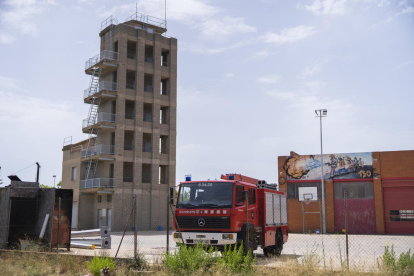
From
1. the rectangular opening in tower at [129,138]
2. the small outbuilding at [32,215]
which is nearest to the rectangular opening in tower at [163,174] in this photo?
the rectangular opening in tower at [129,138]

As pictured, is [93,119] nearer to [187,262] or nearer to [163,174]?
[163,174]

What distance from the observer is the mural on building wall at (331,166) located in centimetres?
3969

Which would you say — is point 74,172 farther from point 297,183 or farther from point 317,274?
point 317,274

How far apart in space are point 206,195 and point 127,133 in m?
36.6

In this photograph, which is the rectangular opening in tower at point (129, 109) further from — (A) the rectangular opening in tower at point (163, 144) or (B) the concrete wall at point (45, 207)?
(B) the concrete wall at point (45, 207)

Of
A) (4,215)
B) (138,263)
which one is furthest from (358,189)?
(138,263)

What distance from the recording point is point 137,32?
5109 centimetres

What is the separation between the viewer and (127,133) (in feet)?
167

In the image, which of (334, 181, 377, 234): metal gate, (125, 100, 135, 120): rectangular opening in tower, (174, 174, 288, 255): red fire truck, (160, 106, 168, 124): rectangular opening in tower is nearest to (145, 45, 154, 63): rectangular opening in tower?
(125, 100, 135, 120): rectangular opening in tower

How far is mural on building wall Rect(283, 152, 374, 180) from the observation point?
39688 millimetres

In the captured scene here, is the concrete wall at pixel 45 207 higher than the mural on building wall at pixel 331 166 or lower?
Answer: lower

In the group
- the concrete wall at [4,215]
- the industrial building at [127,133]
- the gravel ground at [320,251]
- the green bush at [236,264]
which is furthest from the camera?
the industrial building at [127,133]

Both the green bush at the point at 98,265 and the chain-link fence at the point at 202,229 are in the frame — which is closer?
the green bush at the point at 98,265

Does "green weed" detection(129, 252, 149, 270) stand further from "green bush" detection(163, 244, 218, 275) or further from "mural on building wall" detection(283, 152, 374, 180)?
"mural on building wall" detection(283, 152, 374, 180)
